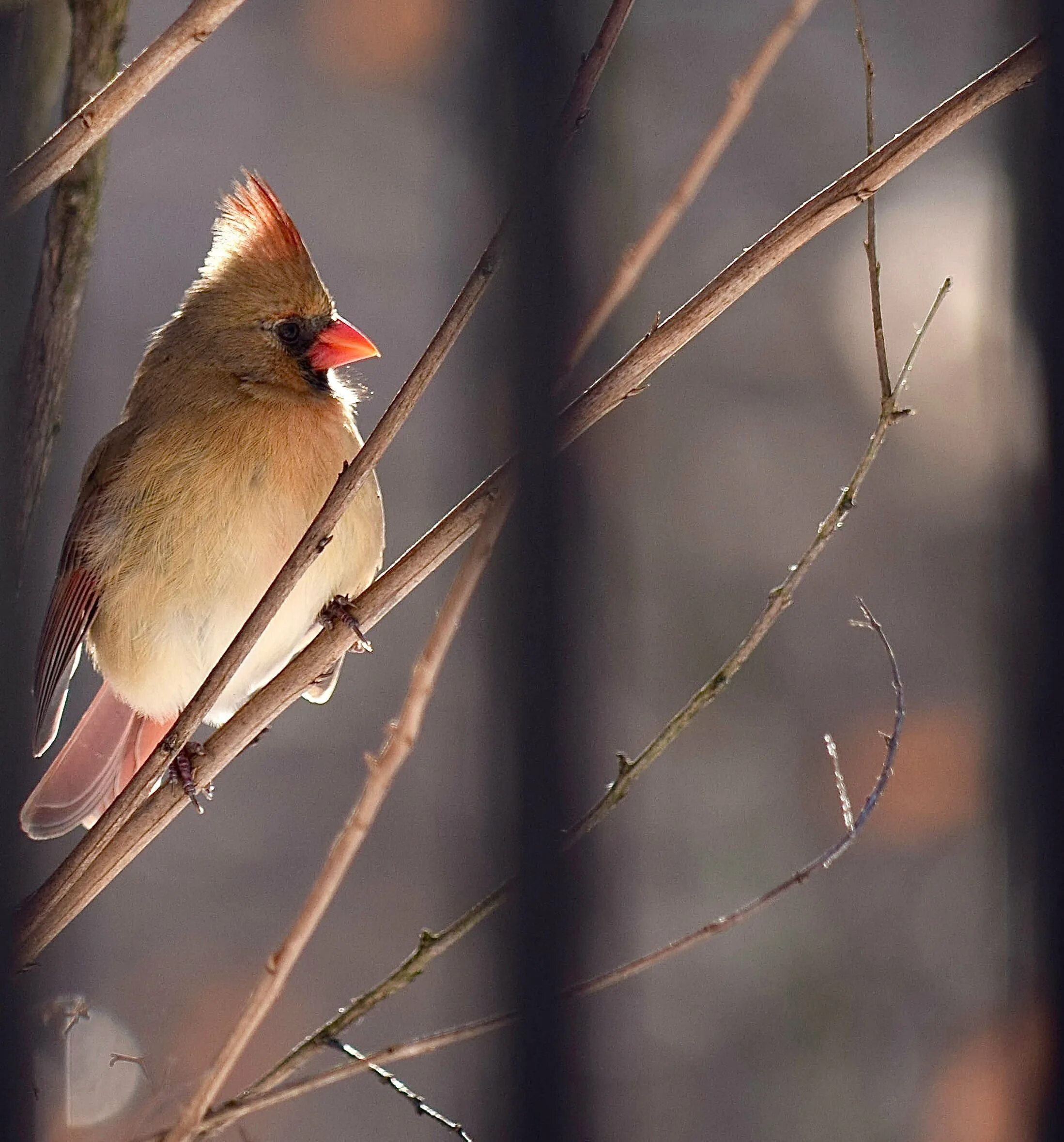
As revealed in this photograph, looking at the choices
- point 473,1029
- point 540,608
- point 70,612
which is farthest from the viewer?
point 70,612

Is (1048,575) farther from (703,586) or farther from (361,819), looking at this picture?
(703,586)

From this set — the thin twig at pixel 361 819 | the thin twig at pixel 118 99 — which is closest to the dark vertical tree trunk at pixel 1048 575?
the thin twig at pixel 361 819

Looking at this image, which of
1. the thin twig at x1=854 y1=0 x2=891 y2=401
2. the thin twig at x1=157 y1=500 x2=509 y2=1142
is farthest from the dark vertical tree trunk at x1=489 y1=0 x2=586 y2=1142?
the thin twig at x1=854 y1=0 x2=891 y2=401

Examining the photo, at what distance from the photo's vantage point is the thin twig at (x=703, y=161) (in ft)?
3.47

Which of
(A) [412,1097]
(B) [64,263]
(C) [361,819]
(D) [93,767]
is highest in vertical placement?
(B) [64,263]

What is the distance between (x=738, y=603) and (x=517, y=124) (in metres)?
2.73

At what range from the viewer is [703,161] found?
1068 millimetres

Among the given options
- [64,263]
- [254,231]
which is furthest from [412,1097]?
[254,231]

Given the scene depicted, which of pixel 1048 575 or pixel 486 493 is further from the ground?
pixel 486 493

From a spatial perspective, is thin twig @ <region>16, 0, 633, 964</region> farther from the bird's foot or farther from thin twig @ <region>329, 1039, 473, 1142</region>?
thin twig @ <region>329, 1039, 473, 1142</region>

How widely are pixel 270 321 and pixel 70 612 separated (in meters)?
0.42

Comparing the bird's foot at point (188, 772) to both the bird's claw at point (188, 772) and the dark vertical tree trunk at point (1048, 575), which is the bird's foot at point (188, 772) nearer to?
the bird's claw at point (188, 772)

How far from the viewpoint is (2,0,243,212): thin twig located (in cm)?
105

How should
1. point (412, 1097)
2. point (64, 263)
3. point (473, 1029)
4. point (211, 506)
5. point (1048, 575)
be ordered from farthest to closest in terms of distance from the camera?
point (211, 506)
point (64, 263)
point (412, 1097)
point (473, 1029)
point (1048, 575)
